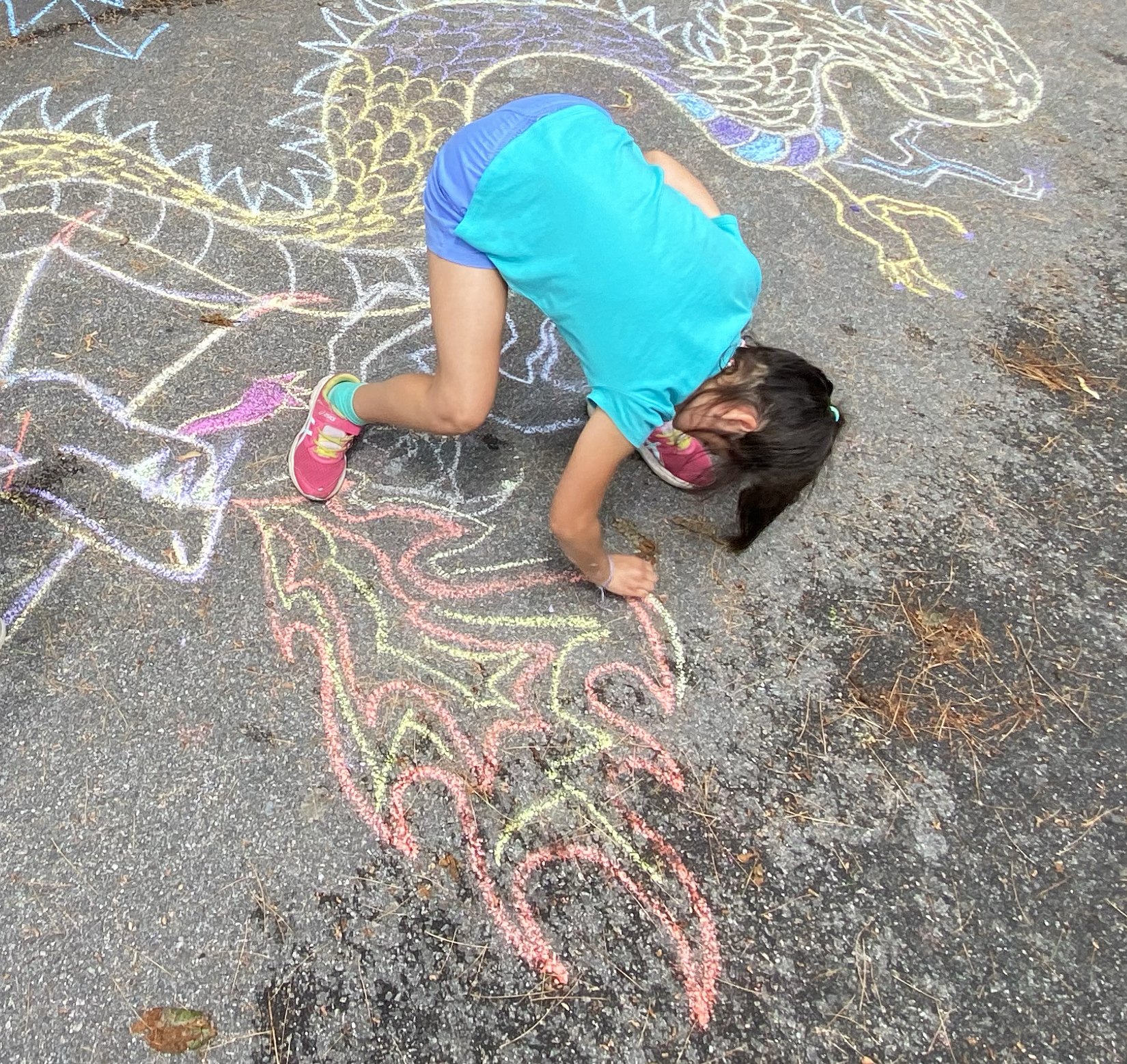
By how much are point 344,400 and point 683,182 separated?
1.17 m

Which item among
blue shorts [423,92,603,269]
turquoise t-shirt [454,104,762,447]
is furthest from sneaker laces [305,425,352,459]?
turquoise t-shirt [454,104,762,447]

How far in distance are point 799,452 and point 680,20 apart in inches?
149

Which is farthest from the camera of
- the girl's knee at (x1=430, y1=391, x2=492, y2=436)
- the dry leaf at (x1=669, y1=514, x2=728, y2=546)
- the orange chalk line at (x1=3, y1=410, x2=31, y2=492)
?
the dry leaf at (x1=669, y1=514, x2=728, y2=546)

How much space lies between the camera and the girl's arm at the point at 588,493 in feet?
6.06

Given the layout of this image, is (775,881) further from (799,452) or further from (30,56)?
(30,56)

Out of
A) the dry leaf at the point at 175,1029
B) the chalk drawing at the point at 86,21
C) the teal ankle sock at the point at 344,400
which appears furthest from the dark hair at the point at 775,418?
the chalk drawing at the point at 86,21

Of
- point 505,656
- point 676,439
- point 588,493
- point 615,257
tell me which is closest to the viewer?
point 615,257

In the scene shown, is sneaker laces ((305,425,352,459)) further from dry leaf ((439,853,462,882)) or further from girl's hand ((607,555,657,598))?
dry leaf ((439,853,462,882))

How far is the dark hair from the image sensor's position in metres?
1.83

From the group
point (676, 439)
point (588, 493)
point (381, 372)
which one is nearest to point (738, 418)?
point (588, 493)

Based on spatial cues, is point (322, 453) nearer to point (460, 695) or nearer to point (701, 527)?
point (460, 695)

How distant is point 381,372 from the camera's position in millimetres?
2748

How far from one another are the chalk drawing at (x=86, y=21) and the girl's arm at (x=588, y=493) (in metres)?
3.51

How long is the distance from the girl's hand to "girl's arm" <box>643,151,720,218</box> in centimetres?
97
